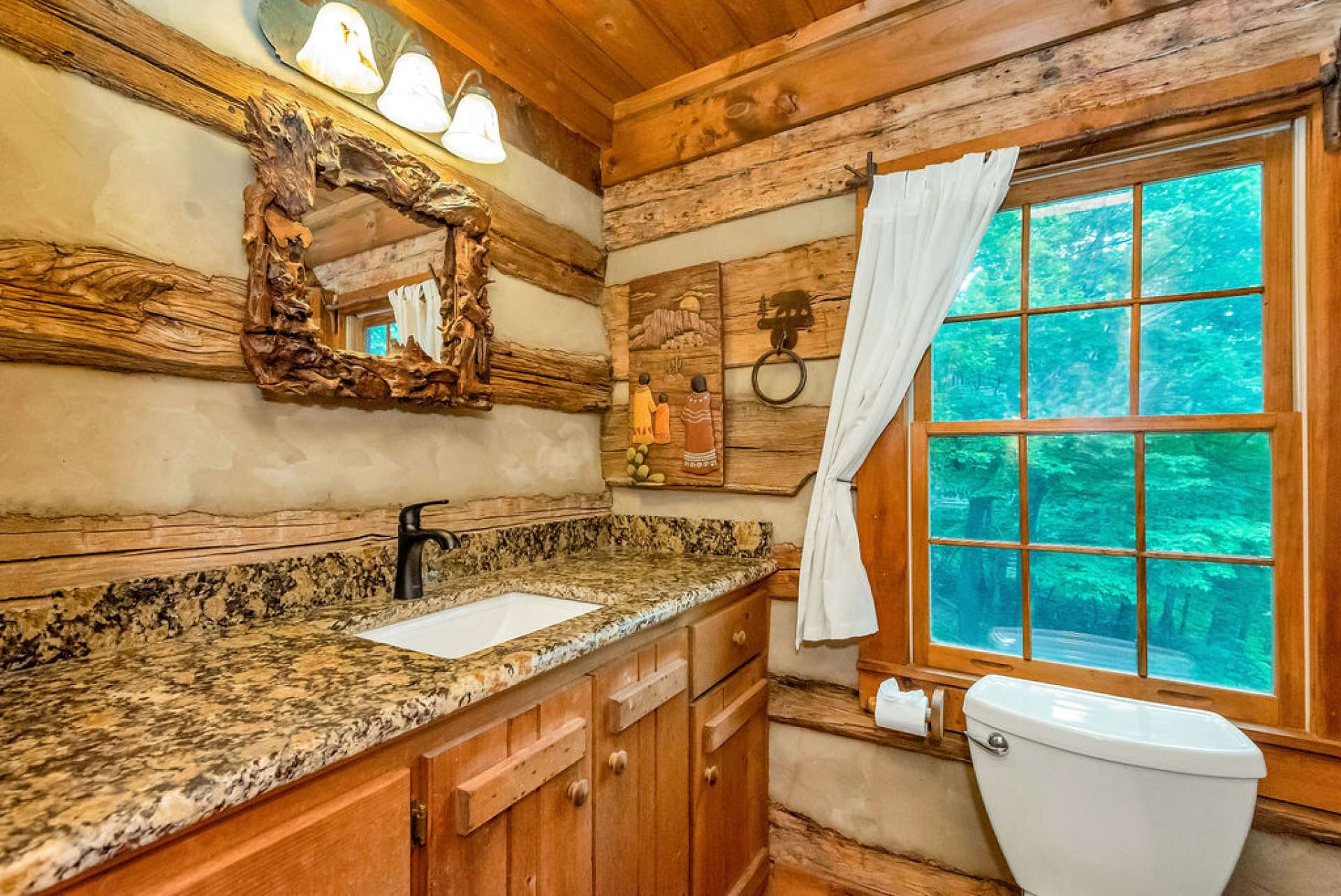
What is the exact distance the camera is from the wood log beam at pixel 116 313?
3.02 ft

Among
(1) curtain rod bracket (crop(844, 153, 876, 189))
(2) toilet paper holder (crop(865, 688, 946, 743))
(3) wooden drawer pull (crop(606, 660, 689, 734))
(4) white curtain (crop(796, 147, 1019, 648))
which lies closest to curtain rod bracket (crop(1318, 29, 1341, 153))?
(4) white curtain (crop(796, 147, 1019, 648))

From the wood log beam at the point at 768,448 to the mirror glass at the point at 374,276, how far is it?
2.84 feet

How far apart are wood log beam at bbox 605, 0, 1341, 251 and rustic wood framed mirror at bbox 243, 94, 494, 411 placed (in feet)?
2.50

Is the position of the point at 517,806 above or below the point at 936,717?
above

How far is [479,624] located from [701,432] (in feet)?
2.83

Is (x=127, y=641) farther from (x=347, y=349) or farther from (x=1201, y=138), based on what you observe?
(x=1201, y=138)

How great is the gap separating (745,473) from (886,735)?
832 mm

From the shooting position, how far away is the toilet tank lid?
3.54 ft

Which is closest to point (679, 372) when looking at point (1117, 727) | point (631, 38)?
point (631, 38)

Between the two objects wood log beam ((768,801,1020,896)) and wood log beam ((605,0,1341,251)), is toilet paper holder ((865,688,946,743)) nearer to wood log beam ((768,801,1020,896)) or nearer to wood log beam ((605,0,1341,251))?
wood log beam ((768,801,1020,896))

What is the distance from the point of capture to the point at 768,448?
181cm

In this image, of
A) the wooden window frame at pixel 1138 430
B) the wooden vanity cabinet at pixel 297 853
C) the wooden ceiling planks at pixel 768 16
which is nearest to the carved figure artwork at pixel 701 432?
the wooden window frame at pixel 1138 430

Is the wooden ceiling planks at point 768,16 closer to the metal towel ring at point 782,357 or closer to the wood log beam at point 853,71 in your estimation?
the wood log beam at point 853,71

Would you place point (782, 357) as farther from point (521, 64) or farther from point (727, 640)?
point (521, 64)
